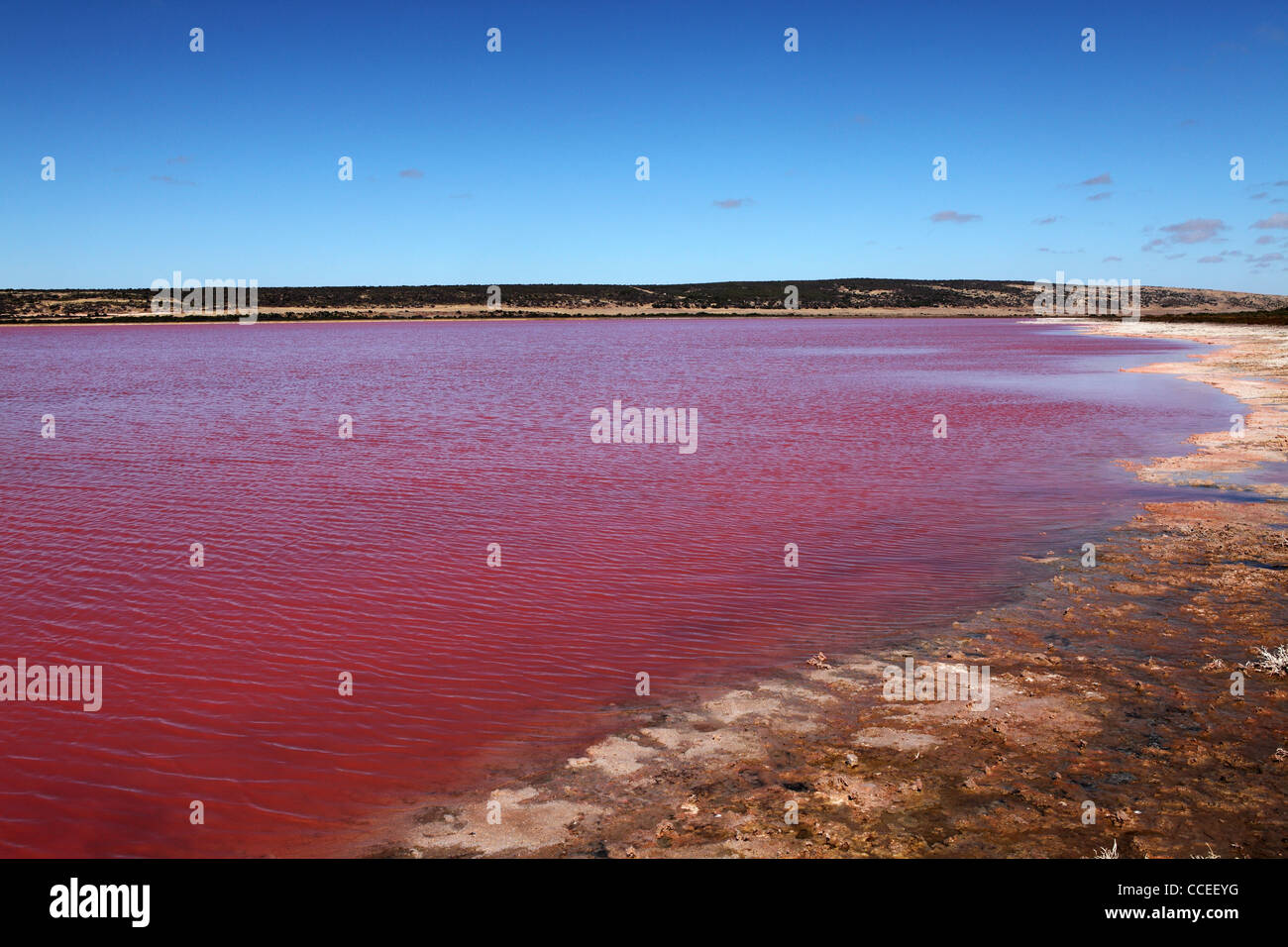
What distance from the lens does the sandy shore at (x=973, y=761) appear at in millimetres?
4492

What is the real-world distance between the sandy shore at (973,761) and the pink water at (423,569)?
0.62 m

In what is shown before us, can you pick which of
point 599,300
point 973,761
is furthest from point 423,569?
point 599,300

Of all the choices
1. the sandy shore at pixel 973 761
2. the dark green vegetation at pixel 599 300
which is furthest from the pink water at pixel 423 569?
the dark green vegetation at pixel 599 300

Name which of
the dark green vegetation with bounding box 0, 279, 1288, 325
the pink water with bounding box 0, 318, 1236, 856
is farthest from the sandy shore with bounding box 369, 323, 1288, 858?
the dark green vegetation with bounding box 0, 279, 1288, 325

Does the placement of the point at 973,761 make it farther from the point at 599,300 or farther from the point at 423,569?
the point at 599,300

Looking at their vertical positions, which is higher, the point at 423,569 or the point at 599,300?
the point at 599,300

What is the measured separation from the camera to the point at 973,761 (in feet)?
17.2

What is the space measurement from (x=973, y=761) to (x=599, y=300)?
5310 inches

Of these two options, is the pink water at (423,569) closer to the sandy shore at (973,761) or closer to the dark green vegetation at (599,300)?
the sandy shore at (973,761)
